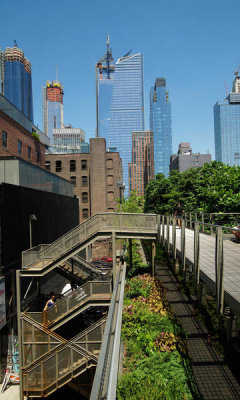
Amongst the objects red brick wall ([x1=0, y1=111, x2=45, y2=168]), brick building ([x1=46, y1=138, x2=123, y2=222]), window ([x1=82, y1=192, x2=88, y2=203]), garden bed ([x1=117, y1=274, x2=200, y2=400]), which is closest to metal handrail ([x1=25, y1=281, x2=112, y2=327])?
garden bed ([x1=117, y1=274, x2=200, y2=400])

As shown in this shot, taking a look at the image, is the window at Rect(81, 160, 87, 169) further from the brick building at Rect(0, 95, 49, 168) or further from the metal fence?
the metal fence

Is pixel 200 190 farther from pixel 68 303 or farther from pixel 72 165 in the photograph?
pixel 72 165

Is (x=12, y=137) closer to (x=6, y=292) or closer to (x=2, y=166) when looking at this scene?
(x=2, y=166)

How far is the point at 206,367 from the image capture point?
6465mm

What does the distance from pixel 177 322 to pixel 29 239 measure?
39.1 feet

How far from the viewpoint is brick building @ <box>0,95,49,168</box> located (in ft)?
80.7

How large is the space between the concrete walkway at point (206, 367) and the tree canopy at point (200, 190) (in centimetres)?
1451

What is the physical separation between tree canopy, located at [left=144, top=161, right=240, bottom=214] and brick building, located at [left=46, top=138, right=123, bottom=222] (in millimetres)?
8234

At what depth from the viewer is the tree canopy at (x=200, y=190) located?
74.2 feet

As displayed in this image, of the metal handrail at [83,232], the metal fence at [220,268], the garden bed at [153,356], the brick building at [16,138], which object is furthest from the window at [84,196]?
the metal fence at [220,268]

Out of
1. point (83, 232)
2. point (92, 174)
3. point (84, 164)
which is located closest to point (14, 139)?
point (83, 232)

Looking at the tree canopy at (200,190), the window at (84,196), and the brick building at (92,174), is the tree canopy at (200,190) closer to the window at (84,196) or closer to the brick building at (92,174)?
the brick building at (92,174)

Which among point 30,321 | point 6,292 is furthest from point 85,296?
point 6,292

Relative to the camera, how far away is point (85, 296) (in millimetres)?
15250
